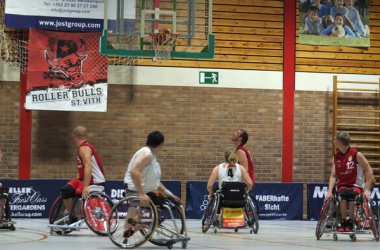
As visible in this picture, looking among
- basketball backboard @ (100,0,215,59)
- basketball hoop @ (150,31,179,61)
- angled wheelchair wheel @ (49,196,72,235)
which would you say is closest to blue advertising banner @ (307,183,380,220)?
basketball backboard @ (100,0,215,59)

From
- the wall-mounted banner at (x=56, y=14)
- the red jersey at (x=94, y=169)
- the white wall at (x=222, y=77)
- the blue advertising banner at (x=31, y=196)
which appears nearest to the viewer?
the red jersey at (x=94, y=169)

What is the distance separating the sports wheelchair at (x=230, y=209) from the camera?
505 inches

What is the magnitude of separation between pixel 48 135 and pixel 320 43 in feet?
21.8

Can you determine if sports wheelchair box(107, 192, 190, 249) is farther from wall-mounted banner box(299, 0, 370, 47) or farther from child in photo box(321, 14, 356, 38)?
child in photo box(321, 14, 356, 38)

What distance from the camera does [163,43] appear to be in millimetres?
16109

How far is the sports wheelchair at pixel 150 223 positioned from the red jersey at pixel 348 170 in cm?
284

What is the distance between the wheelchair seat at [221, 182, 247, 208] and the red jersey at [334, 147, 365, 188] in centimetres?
186

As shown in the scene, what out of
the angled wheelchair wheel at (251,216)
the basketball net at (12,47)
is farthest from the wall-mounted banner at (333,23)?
the angled wheelchair wheel at (251,216)

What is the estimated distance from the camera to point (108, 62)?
60.4 ft

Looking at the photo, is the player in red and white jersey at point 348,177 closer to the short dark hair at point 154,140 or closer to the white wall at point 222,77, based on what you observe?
the short dark hair at point 154,140

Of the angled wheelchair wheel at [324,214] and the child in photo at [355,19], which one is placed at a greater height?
the child in photo at [355,19]

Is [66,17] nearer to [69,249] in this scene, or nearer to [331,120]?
[331,120]

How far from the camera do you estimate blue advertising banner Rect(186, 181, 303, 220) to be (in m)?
17.5

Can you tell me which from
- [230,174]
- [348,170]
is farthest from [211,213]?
[348,170]
